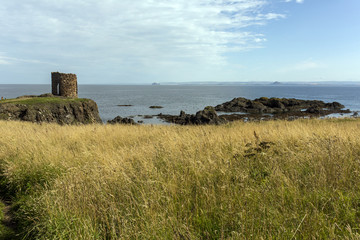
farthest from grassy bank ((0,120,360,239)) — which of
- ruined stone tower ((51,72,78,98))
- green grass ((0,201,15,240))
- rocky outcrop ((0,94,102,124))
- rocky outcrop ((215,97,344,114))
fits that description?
rocky outcrop ((215,97,344,114))

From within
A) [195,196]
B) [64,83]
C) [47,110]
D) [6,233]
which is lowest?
[6,233]

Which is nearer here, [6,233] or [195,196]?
[195,196]

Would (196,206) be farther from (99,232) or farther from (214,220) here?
(99,232)

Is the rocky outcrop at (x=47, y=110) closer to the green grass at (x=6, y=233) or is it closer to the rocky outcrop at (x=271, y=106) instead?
the green grass at (x=6, y=233)

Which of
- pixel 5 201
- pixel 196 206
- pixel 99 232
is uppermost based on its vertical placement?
pixel 196 206

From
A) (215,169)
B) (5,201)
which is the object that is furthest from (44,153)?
(215,169)

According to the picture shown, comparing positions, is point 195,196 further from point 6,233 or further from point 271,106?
point 271,106

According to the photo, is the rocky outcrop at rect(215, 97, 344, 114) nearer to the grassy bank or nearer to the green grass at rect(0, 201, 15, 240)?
the grassy bank

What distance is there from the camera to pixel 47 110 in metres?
25.0

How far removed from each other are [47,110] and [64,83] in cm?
845

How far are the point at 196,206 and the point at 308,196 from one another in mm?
1749

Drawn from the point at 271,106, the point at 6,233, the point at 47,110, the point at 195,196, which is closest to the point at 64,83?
the point at 47,110

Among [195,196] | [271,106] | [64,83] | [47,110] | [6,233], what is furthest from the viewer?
[271,106]

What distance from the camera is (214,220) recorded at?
11.5 feet
